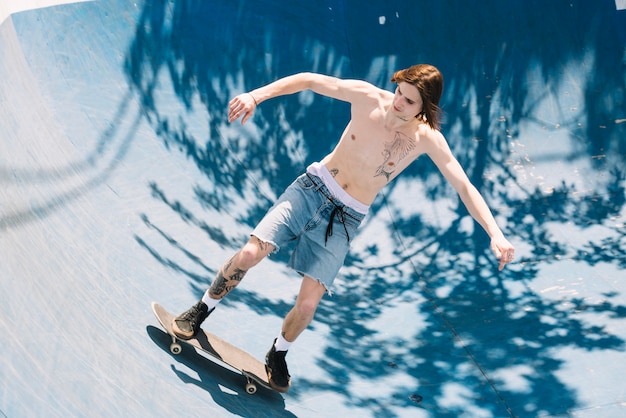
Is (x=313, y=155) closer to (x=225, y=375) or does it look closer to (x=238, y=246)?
(x=238, y=246)

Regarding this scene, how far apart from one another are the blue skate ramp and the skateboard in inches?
3.5

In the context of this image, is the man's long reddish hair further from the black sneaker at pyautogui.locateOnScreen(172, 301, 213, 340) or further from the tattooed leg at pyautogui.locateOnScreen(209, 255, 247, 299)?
the black sneaker at pyautogui.locateOnScreen(172, 301, 213, 340)

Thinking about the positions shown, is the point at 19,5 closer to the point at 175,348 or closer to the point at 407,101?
the point at 175,348

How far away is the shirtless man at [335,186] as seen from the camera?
3.80m

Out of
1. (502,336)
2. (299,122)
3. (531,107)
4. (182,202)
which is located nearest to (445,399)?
(502,336)

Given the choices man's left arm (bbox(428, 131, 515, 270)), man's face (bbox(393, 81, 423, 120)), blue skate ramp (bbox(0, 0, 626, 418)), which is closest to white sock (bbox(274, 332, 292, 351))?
blue skate ramp (bbox(0, 0, 626, 418))

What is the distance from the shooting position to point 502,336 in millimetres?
5055

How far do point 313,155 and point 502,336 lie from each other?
2.26 meters

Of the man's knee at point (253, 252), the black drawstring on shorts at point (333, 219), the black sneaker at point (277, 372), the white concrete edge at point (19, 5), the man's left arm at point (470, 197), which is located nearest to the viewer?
the man's left arm at point (470, 197)

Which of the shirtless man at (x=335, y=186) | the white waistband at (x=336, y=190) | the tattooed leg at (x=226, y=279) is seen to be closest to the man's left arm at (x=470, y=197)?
the shirtless man at (x=335, y=186)

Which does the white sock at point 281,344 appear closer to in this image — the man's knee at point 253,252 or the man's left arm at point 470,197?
the man's knee at point 253,252

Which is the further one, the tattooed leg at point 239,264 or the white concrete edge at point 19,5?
the white concrete edge at point 19,5

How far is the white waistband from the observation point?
12.8ft

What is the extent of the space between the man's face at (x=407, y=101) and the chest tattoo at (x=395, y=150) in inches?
5.5
